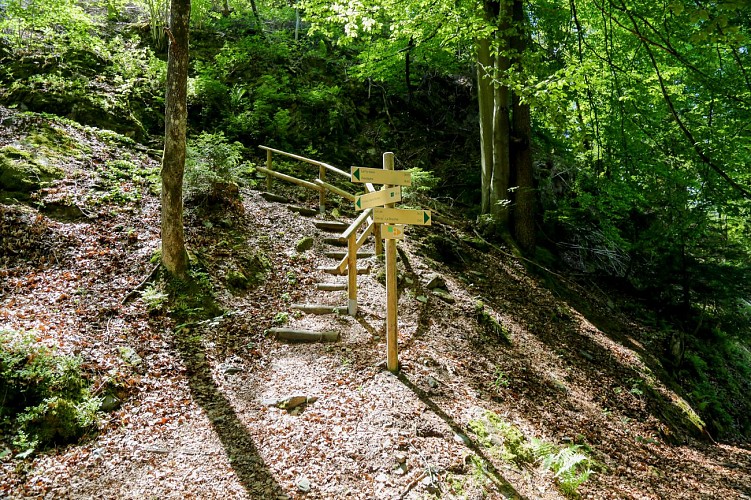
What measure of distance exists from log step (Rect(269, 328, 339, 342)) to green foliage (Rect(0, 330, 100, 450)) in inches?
88.2

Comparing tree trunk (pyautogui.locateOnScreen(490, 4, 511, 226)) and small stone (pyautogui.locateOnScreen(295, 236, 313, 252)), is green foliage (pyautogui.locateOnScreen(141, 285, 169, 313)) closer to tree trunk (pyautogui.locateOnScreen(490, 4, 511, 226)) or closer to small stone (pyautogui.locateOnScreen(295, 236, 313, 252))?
small stone (pyautogui.locateOnScreen(295, 236, 313, 252))

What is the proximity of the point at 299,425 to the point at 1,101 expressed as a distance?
32.5 ft

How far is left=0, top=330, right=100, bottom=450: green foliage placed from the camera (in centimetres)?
367

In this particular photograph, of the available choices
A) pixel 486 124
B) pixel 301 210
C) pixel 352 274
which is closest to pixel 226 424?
pixel 352 274

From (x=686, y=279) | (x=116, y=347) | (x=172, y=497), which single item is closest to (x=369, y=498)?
(x=172, y=497)

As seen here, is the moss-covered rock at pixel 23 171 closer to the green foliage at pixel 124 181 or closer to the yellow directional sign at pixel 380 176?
the green foliage at pixel 124 181

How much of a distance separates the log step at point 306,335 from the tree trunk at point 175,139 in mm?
1761

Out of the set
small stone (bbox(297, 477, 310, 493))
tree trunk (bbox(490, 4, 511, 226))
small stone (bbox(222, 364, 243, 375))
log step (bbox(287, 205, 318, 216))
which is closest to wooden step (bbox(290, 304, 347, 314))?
small stone (bbox(222, 364, 243, 375))

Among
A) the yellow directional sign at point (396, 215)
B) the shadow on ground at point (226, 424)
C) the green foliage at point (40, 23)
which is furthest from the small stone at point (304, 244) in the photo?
the green foliage at point (40, 23)

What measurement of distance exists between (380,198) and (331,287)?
2598 millimetres

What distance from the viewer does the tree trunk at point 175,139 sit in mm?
5848

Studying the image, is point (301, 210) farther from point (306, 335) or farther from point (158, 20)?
point (158, 20)

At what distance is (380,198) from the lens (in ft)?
16.0

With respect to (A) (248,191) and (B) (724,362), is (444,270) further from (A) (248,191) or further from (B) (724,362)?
(B) (724,362)
